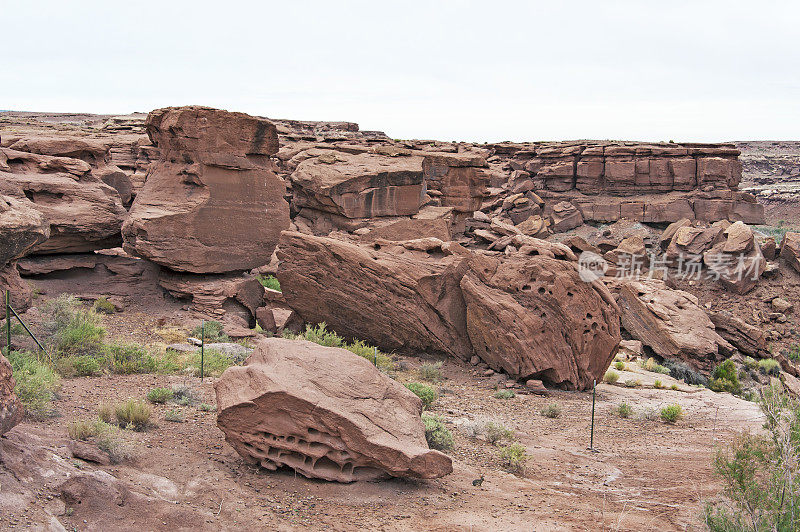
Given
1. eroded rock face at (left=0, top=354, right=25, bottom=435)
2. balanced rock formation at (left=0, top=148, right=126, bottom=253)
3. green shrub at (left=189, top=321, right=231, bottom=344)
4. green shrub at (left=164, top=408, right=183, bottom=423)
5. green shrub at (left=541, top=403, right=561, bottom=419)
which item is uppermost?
balanced rock formation at (left=0, top=148, right=126, bottom=253)

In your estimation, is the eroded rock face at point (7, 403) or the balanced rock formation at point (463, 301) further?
the balanced rock formation at point (463, 301)

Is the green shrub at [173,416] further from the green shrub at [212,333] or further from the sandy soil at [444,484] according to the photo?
the green shrub at [212,333]

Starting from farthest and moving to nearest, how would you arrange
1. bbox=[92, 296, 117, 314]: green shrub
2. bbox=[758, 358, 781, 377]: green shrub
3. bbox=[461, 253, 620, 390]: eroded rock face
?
bbox=[758, 358, 781, 377]: green shrub → bbox=[92, 296, 117, 314]: green shrub → bbox=[461, 253, 620, 390]: eroded rock face

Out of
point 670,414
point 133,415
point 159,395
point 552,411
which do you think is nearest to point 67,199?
point 159,395

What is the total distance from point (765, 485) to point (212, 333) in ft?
37.0

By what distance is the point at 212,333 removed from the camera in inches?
568

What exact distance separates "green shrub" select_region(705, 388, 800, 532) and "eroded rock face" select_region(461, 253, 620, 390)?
20.3ft

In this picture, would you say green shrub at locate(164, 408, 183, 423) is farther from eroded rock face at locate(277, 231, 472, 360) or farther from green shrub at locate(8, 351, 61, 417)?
eroded rock face at locate(277, 231, 472, 360)

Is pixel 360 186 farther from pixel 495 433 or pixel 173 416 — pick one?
pixel 173 416

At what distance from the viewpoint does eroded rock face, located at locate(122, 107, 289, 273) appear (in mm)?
15852

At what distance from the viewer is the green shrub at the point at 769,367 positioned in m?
20.9

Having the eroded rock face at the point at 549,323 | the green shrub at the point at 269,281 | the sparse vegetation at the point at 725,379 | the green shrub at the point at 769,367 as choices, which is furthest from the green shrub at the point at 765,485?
the green shrub at the point at 769,367

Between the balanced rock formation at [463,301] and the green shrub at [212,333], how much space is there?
180 cm

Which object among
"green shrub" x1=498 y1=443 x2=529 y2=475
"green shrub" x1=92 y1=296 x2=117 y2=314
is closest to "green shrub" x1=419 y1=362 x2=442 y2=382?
"green shrub" x1=498 y1=443 x2=529 y2=475
